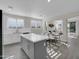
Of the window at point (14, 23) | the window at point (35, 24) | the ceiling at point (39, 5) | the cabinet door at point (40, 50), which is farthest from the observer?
the window at point (35, 24)

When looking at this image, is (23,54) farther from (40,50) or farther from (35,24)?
(35,24)

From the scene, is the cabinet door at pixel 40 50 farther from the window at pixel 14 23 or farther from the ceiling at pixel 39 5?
the window at pixel 14 23

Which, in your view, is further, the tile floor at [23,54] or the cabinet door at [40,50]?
the tile floor at [23,54]

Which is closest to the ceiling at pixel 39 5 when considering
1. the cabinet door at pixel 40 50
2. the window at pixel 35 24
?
the cabinet door at pixel 40 50

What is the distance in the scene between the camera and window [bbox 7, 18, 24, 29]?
5379mm

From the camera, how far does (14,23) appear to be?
577 cm

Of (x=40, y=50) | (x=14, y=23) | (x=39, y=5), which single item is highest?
(x=39, y=5)

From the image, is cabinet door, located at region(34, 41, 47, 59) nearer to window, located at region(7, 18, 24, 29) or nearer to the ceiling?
the ceiling

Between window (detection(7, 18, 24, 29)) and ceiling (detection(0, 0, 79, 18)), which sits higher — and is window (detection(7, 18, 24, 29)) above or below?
below

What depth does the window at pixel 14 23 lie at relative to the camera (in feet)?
17.6

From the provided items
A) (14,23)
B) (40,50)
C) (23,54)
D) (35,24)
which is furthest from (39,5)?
(35,24)

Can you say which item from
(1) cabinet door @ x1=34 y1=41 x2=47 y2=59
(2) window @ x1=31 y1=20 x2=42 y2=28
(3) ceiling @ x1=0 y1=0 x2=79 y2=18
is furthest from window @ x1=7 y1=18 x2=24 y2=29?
(1) cabinet door @ x1=34 y1=41 x2=47 y2=59

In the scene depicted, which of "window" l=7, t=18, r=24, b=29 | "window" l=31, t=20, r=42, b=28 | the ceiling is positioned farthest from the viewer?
"window" l=31, t=20, r=42, b=28

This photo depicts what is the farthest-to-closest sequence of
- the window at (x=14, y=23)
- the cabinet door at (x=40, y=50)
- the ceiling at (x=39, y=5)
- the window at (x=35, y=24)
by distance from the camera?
the window at (x=35, y=24)
the window at (x=14, y=23)
the ceiling at (x=39, y=5)
the cabinet door at (x=40, y=50)
